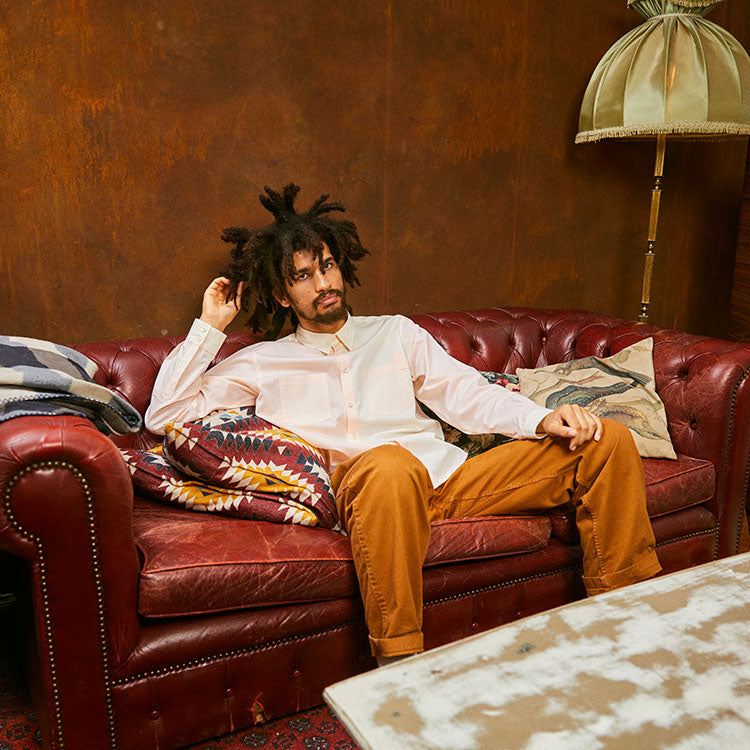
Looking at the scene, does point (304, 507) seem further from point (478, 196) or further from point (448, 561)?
point (478, 196)

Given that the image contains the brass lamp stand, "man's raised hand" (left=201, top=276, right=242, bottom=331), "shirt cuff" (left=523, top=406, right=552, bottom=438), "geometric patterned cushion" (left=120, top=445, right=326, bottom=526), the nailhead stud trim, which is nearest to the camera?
the nailhead stud trim

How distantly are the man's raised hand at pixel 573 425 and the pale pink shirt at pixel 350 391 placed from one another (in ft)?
0.14

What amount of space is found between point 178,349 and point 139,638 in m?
0.80

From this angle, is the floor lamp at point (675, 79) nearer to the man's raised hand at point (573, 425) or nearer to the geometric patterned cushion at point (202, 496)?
the man's raised hand at point (573, 425)

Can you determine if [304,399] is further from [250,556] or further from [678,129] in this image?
[678,129]

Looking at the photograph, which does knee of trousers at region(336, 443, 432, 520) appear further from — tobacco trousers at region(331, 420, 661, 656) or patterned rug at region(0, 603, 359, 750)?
patterned rug at region(0, 603, 359, 750)

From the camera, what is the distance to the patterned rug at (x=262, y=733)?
1457 millimetres

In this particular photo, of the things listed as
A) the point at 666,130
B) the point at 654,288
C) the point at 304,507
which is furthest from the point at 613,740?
the point at 654,288

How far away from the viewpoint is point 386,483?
1.48 metres

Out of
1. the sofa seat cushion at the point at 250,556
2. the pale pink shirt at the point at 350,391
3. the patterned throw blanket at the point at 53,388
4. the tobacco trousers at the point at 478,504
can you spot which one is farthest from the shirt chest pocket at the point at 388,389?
the patterned throw blanket at the point at 53,388

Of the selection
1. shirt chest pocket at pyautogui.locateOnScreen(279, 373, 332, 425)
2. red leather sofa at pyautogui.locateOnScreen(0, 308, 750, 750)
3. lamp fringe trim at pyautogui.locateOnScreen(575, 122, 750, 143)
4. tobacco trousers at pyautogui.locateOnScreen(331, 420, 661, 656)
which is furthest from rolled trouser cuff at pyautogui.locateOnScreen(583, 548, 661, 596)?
lamp fringe trim at pyautogui.locateOnScreen(575, 122, 750, 143)

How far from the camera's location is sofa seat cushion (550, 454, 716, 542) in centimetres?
179

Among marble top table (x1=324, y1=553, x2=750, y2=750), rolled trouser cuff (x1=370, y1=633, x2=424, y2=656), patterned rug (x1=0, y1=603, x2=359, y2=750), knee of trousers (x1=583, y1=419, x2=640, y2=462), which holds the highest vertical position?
knee of trousers (x1=583, y1=419, x2=640, y2=462)

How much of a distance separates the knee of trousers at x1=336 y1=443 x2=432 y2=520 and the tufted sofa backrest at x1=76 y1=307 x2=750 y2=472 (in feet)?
2.33
